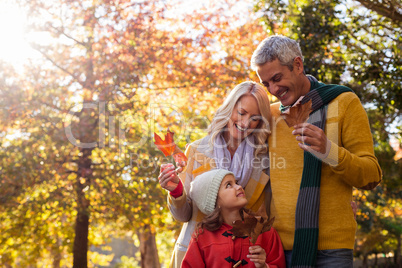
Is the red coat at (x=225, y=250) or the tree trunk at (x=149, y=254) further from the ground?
the red coat at (x=225, y=250)

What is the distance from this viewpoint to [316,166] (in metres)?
2.42

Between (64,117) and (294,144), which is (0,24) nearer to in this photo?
(64,117)

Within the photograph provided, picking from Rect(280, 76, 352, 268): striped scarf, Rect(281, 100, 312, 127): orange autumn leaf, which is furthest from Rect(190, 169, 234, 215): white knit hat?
Rect(281, 100, 312, 127): orange autumn leaf

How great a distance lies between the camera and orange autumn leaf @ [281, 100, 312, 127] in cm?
228

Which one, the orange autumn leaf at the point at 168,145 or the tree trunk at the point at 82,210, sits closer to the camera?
the orange autumn leaf at the point at 168,145

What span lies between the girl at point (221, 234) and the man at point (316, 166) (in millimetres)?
149

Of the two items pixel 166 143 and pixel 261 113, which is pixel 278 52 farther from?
pixel 166 143

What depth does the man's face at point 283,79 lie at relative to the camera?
8.32 feet

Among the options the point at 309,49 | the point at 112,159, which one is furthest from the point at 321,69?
the point at 112,159

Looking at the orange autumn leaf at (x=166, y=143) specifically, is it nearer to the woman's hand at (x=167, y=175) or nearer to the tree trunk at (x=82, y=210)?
the woman's hand at (x=167, y=175)

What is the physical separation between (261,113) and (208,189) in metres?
0.61

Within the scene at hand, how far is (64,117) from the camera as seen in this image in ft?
28.5

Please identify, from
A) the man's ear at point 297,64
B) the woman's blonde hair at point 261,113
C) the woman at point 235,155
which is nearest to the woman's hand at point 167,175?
the woman at point 235,155

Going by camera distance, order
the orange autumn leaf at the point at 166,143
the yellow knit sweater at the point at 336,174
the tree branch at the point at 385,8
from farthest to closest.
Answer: the tree branch at the point at 385,8
the orange autumn leaf at the point at 166,143
the yellow knit sweater at the point at 336,174
